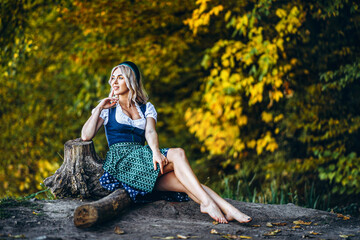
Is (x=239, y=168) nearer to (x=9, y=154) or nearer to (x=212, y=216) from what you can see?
(x=212, y=216)

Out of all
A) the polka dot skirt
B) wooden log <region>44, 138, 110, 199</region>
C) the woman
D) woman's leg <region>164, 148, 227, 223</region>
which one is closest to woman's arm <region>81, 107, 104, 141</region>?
the woman

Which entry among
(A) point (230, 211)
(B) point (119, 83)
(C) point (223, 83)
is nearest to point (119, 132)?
(B) point (119, 83)

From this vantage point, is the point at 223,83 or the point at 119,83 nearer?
the point at 119,83

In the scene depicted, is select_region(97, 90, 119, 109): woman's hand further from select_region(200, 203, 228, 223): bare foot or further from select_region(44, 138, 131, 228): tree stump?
select_region(200, 203, 228, 223): bare foot

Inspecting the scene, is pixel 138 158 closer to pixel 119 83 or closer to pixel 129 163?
pixel 129 163

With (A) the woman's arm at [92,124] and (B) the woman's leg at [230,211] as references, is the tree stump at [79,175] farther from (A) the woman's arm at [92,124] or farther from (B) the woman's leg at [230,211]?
Answer: (B) the woman's leg at [230,211]

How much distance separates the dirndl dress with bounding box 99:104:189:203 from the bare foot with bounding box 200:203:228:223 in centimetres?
51

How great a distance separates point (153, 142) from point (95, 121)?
0.56 metres

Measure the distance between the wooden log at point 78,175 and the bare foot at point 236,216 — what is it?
1.13 m

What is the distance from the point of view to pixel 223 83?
5820 mm

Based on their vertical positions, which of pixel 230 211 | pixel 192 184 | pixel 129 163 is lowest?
pixel 230 211

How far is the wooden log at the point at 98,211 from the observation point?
114 inches

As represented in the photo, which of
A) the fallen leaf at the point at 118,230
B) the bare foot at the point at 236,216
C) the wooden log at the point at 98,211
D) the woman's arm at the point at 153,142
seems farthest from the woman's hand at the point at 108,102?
the bare foot at the point at 236,216

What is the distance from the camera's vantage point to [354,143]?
5.62 m
